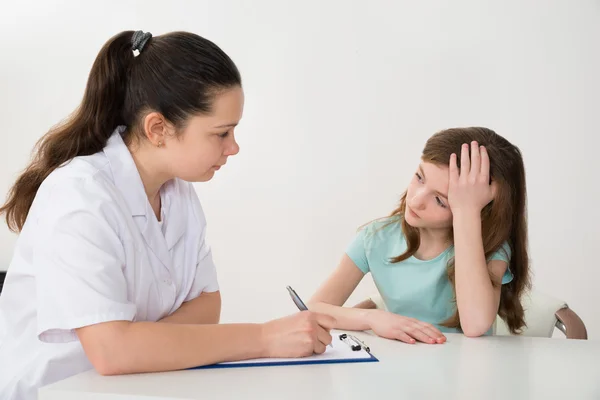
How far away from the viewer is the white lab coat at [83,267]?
40.5 inches

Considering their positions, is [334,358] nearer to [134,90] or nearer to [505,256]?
[134,90]

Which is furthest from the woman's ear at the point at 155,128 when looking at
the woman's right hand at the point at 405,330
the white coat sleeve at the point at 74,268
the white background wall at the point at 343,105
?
the white background wall at the point at 343,105

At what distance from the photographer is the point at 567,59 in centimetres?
252

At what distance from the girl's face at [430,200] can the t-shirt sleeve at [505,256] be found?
0.45ft

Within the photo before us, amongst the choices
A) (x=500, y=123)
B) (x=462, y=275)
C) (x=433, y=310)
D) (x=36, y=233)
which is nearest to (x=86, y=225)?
(x=36, y=233)

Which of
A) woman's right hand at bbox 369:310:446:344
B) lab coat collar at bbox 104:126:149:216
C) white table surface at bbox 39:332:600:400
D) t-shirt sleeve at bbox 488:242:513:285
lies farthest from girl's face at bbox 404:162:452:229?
lab coat collar at bbox 104:126:149:216

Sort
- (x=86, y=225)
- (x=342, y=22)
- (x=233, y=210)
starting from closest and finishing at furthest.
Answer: (x=86, y=225) → (x=342, y=22) → (x=233, y=210)

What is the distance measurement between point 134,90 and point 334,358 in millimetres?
582

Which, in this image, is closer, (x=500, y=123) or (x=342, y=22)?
(x=500, y=123)

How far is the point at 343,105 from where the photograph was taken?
2812 mm

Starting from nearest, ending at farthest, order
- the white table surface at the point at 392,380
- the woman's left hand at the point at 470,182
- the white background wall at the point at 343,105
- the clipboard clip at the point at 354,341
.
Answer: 1. the white table surface at the point at 392,380
2. the clipboard clip at the point at 354,341
3. the woman's left hand at the point at 470,182
4. the white background wall at the point at 343,105

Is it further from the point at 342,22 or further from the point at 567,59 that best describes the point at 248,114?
the point at 567,59

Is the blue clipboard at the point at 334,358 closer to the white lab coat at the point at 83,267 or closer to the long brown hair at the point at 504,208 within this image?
the white lab coat at the point at 83,267

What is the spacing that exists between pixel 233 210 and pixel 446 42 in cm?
112
